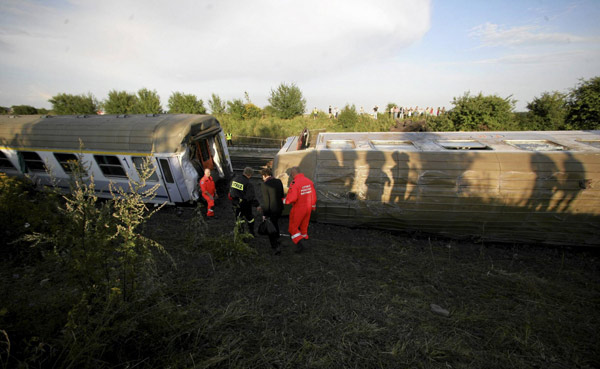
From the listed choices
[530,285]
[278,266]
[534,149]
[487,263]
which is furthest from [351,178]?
[534,149]

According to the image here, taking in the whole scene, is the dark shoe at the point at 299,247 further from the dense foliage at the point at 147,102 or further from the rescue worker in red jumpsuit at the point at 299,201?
the dense foliage at the point at 147,102

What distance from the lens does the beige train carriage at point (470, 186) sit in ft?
14.7

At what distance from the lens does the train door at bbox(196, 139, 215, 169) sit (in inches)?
317

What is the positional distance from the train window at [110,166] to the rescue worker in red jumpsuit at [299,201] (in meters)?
5.48

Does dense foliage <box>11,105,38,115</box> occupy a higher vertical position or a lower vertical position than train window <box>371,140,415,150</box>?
higher

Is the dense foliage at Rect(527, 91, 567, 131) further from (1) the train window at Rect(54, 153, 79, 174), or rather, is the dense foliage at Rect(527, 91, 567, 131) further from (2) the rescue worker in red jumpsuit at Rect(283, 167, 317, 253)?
(1) the train window at Rect(54, 153, 79, 174)

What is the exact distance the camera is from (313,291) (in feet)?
10.8

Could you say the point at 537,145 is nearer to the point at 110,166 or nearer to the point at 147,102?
the point at 110,166

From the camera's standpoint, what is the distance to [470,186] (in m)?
4.72

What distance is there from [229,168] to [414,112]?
752 inches

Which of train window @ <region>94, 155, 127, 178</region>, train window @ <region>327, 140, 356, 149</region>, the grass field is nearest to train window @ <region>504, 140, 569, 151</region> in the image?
the grass field

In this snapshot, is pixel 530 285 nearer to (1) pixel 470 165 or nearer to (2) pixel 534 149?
(1) pixel 470 165

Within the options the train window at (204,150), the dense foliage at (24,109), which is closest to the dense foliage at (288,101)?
the train window at (204,150)

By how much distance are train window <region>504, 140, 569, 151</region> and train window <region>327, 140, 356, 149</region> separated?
3422mm
